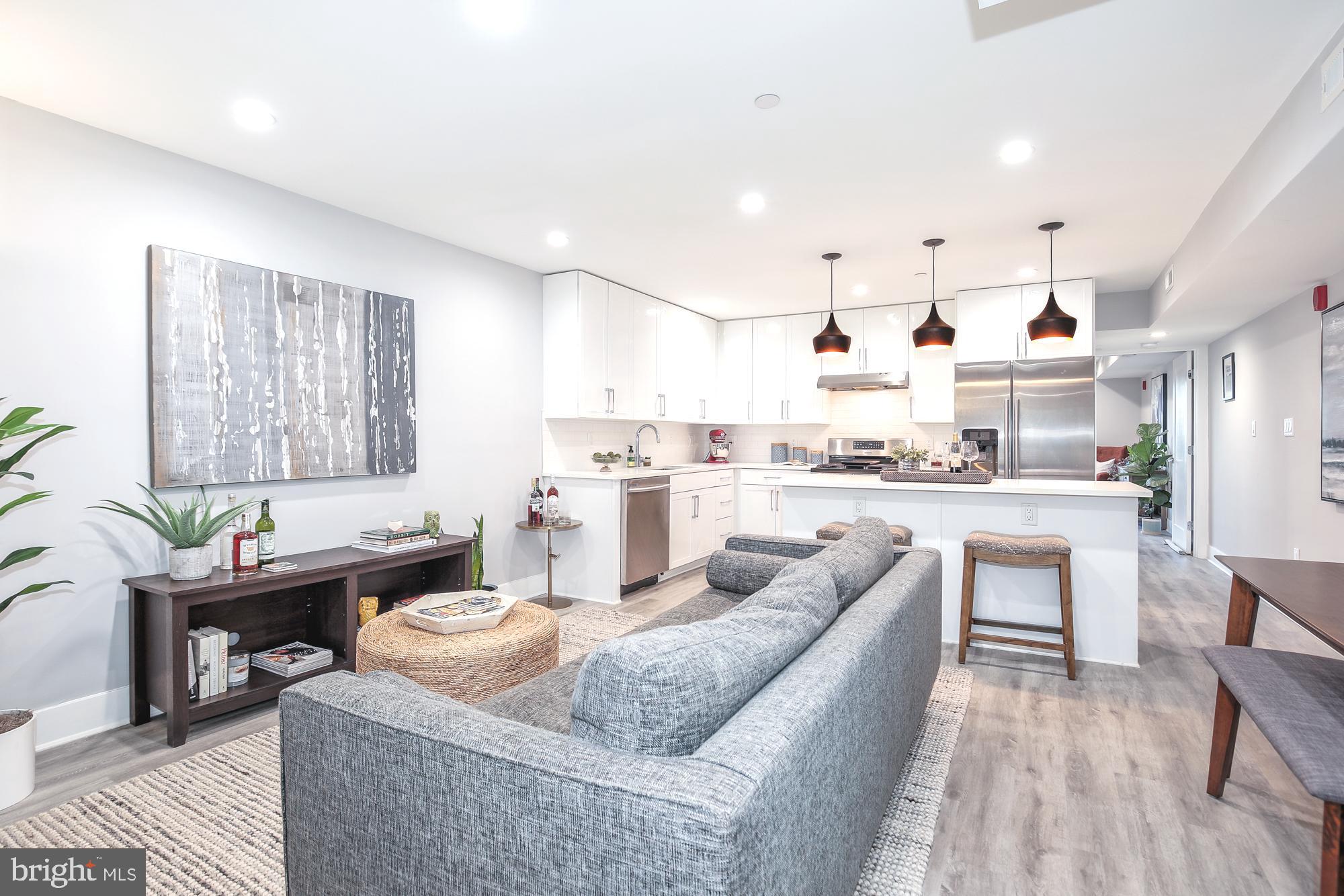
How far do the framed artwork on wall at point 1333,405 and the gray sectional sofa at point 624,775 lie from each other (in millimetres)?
3796

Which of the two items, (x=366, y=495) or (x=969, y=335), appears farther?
(x=969, y=335)

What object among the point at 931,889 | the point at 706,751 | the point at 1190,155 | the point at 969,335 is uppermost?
the point at 1190,155

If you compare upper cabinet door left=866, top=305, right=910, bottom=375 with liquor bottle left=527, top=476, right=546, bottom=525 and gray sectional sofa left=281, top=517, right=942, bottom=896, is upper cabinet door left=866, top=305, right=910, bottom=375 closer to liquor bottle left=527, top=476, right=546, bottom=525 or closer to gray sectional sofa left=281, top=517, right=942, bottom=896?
liquor bottle left=527, top=476, right=546, bottom=525

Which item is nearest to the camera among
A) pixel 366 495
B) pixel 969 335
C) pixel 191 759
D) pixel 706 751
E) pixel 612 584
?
pixel 706 751

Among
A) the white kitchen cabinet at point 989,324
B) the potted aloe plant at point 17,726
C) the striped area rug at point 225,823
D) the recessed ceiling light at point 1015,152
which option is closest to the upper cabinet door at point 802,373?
the white kitchen cabinet at point 989,324

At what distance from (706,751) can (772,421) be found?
18.9ft

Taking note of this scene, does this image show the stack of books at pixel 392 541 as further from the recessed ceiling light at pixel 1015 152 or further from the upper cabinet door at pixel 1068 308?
the upper cabinet door at pixel 1068 308

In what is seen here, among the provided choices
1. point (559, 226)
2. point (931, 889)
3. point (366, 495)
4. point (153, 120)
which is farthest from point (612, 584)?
point (153, 120)

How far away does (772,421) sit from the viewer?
670 centimetres

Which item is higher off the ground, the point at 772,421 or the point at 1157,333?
the point at 1157,333

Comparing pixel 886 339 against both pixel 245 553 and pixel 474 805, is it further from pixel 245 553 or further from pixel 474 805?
pixel 474 805

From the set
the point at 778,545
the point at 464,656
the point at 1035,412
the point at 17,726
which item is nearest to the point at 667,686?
the point at 464,656

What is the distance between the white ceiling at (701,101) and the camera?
2012mm

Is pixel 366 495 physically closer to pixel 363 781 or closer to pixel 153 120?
pixel 153 120
